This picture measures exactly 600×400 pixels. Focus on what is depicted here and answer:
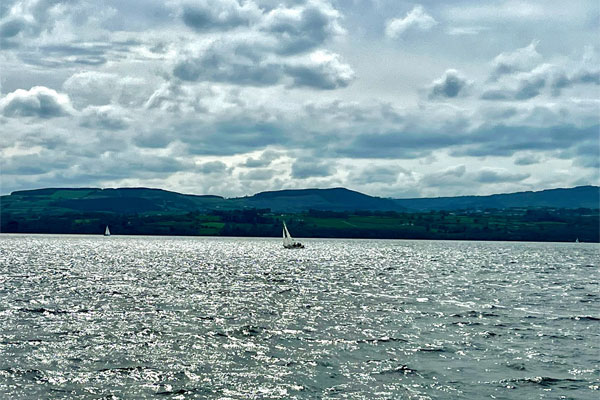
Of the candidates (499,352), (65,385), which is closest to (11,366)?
(65,385)

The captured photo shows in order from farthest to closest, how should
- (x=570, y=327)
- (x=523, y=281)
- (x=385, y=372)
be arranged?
(x=523, y=281), (x=570, y=327), (x=385, y=372)

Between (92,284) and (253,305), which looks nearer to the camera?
(253,305)

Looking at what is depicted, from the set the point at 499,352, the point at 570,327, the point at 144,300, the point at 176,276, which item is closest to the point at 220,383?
the point at 499,352

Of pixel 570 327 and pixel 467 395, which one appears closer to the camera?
pixel 467 395

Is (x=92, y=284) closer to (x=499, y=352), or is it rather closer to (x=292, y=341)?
(x=292, y=341)

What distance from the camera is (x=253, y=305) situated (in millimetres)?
79938

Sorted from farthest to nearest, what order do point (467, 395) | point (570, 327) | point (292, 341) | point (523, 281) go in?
point (523, 281) → point (570, 327) → point (292, 341) → point (467, 395)

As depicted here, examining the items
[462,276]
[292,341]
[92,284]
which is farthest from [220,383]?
[462,276]

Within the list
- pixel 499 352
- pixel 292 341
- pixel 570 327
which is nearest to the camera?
pixel 499 352

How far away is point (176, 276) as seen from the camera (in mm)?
129000

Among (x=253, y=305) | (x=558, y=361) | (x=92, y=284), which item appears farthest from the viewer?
(x=92, y=284)

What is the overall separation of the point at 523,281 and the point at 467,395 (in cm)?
8645

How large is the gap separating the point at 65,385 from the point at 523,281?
95594mm

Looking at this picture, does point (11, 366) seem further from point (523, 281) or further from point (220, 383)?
point (523, 281)
